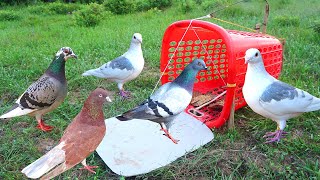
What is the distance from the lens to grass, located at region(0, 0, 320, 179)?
265 cm

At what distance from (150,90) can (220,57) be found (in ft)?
2.92

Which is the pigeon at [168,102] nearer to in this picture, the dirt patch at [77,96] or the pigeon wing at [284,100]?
the pigeon wing at [284,100]

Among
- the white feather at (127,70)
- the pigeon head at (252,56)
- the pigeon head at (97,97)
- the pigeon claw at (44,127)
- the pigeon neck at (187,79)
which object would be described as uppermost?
the pigeon head at (252,56)

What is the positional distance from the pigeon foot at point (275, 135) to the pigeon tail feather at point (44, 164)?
1.71 meters

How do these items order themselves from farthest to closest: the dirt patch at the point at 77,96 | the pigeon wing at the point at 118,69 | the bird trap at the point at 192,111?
1. the dirt patch at the point at 77,96
2. the pigeon wing at the point at 118,69
3. the bird trap at the point at 192,111

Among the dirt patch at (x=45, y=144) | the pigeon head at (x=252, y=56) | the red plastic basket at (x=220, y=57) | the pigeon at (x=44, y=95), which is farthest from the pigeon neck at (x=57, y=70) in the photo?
the pigeon head at (x=252, y=56)

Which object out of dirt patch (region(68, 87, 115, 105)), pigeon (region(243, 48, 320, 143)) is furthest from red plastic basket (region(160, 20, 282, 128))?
dirt patch (region(68, 87, 115, 105))

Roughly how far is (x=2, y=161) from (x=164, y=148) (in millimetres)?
1314

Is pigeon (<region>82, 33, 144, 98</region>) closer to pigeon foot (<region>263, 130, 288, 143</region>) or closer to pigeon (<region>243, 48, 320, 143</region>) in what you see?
pigeon (<region>243, 48, 320, 143</region>)

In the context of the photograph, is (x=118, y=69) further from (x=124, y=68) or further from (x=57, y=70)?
(x=57, y=70)

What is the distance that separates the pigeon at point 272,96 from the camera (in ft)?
9.01

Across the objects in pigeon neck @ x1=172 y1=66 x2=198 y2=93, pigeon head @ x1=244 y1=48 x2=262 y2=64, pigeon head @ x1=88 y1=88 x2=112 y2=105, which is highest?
pigeon head @ x1=244 y1=48 x2=262 y2=64

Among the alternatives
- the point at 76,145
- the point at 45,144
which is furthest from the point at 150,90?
the point at 76,145

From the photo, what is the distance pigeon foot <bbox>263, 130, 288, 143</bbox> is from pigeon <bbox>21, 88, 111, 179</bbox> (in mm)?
1422
